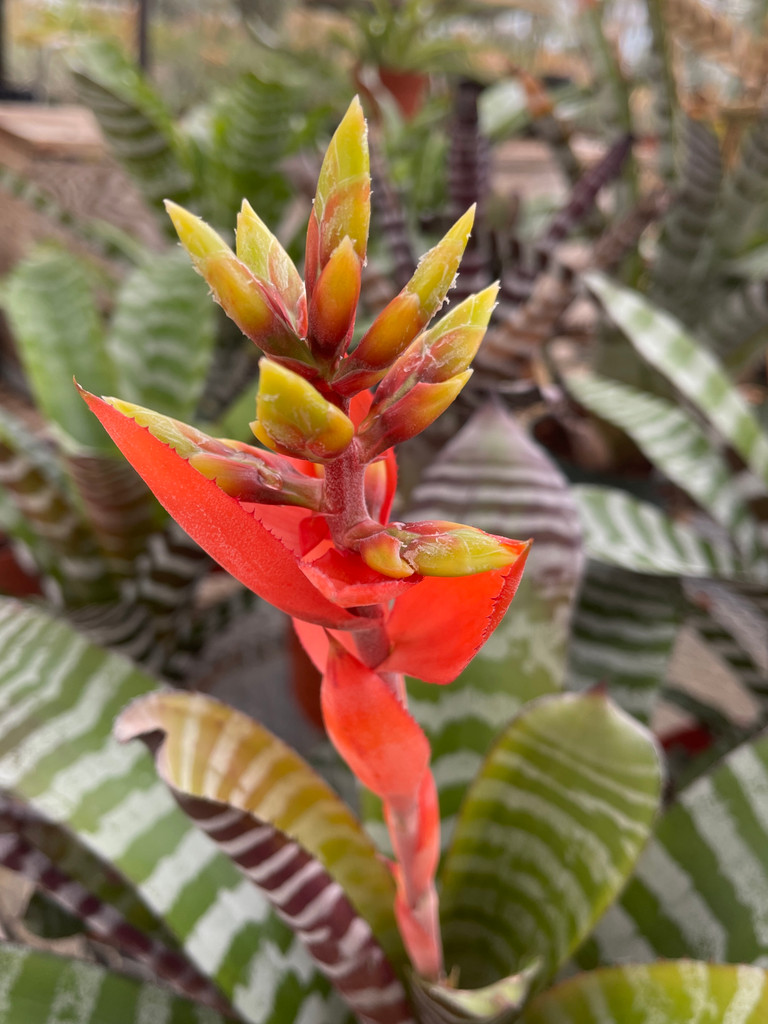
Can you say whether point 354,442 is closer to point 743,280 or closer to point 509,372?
point 509,372

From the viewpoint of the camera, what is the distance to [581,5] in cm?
75

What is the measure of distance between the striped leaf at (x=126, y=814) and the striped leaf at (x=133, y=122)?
0.45m

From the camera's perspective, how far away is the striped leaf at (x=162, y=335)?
51cm

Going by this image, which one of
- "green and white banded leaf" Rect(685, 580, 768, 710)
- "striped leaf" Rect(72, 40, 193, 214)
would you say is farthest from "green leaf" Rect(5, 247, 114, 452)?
"green and white banded leaf" Rect(685, 580, 768, 710)

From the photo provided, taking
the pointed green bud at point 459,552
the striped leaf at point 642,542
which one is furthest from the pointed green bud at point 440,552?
the striped leaf at point 642,542

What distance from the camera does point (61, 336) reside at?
0.51 m

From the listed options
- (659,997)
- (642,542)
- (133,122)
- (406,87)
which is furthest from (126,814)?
(406,87)

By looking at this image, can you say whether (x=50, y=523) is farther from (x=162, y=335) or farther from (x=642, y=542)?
(x=642, y=542)

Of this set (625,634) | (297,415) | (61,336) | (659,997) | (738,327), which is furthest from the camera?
(738,327)

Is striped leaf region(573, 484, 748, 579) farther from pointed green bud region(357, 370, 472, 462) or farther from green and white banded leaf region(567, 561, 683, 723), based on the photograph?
pointed green bud region(357, 370, 472, 462)

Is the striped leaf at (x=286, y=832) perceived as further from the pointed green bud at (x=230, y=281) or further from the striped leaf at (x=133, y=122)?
the striped leaf at (x=133, y=122)

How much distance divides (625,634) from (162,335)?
34 cm

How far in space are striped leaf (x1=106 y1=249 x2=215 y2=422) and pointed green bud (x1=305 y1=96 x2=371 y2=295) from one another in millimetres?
409

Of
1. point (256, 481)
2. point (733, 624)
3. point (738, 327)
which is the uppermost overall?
point (256, 481)
